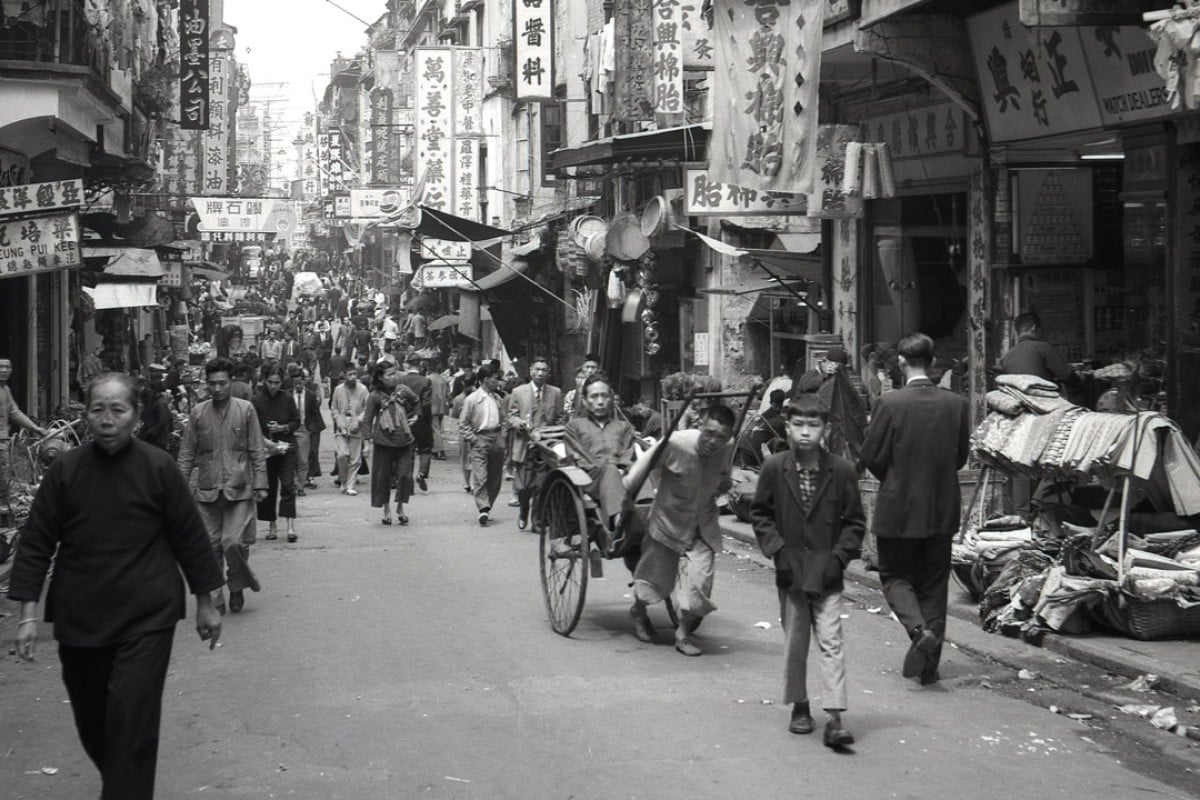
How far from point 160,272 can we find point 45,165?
5375 millimetres

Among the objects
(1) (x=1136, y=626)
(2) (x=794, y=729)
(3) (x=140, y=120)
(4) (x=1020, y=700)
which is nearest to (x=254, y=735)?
(2) (x=794, y=729)

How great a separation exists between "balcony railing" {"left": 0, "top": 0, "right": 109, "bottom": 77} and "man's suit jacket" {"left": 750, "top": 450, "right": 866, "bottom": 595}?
1303 cm

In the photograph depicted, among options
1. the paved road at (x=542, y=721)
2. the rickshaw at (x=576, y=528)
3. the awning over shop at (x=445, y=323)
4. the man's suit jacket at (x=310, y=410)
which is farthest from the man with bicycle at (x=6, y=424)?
the awning over shop at (x=445, y=323)

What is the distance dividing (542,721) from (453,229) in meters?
23.6

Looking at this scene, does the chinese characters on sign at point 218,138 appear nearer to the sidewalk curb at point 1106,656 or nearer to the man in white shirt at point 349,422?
the man in white shirt at point 349,422

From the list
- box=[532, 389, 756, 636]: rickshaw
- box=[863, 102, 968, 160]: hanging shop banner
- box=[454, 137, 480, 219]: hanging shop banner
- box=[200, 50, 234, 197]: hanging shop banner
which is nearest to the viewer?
box=[532, 389, 756, 636]: rickshaw

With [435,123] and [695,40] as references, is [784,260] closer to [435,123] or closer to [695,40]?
[695,40]

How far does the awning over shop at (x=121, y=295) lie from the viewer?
90.5 ft

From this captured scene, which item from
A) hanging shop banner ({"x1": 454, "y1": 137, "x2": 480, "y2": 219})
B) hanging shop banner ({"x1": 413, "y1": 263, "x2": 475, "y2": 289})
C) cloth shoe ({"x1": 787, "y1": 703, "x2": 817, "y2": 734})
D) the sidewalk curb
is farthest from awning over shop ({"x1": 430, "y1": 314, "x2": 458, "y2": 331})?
cloth shoe ({"x1": 787, "y1": 703, "x2": 817, "y2": 734})

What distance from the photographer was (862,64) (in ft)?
51.7

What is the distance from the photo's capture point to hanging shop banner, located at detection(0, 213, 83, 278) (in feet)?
51.9

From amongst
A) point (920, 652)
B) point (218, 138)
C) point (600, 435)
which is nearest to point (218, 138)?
point (218, 138)

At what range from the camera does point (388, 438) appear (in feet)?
53.7

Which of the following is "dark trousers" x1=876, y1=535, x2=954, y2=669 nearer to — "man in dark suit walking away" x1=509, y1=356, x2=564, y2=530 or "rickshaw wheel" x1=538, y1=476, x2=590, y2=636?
"rickshaw wheel" x1=538, y1=476, x2=590, y2=636
